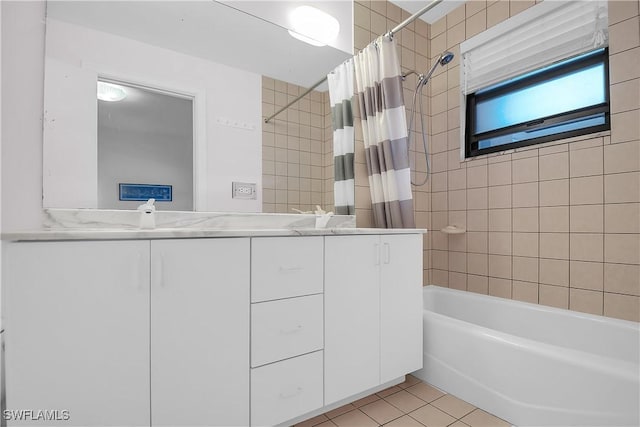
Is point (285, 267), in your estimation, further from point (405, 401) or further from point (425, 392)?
point (425, 392)

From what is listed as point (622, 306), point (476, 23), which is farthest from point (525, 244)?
point (476, 23)

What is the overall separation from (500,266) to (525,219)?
1.10 ft

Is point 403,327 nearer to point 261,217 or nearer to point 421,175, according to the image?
point 261,217

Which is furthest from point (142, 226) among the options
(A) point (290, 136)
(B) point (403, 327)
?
(B) point (403, 327)

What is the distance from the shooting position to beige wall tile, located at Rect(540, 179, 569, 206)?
1646mm

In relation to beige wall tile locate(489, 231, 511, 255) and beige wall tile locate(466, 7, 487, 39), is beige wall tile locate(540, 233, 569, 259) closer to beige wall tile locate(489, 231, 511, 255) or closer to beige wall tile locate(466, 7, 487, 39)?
beige wall tile locate(489, 231, 511, 255)

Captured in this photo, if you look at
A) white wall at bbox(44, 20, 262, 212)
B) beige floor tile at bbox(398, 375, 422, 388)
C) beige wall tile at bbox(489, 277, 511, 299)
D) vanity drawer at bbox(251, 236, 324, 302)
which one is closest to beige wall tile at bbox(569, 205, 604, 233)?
beige wall tile at bbox(489, 277, 511, 299)

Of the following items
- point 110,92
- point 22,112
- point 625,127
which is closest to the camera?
point 22,112

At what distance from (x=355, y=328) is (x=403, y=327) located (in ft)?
0.99

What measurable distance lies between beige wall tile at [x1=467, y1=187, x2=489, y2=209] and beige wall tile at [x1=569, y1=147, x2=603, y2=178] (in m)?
0.47

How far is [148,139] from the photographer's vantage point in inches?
49.4

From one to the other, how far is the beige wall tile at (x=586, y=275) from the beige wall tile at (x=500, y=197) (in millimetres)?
471

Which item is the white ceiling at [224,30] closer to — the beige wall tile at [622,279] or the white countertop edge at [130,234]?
the white countertop edge at [130,234]

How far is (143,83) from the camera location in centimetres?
128
